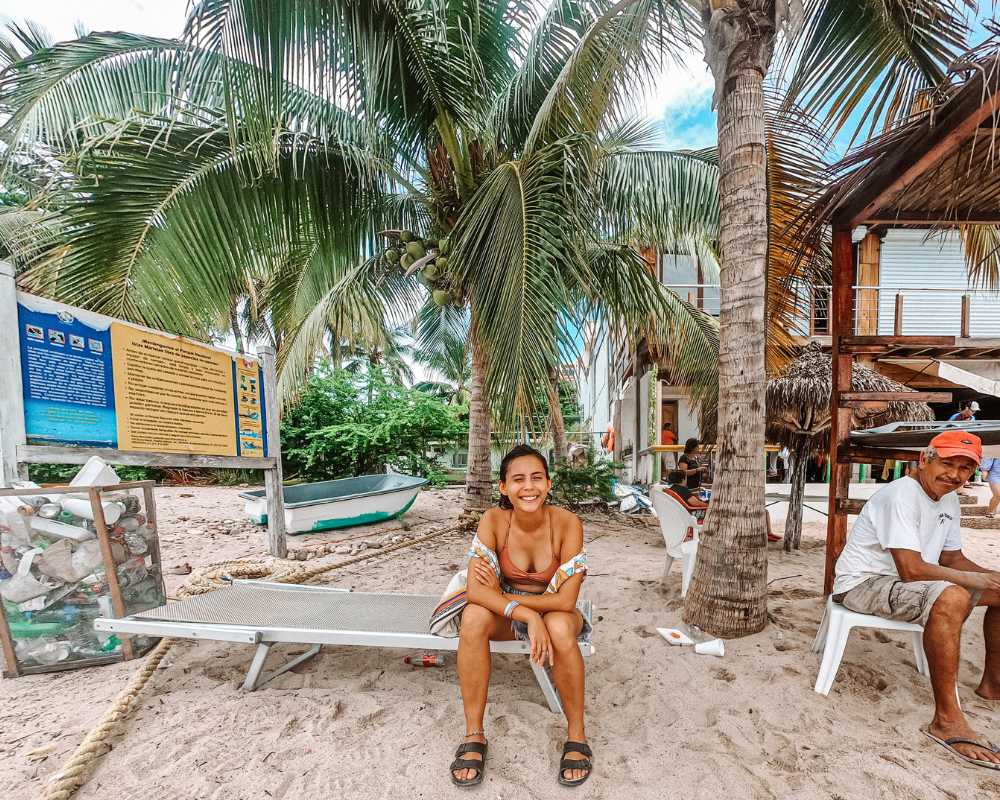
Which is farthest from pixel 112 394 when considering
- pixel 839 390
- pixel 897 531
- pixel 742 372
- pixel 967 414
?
pixel 967 414

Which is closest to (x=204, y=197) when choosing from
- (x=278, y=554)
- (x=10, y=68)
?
(x=10, y=68)

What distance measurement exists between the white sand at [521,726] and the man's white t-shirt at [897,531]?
1.91ft

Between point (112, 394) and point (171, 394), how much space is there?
18.5 inches

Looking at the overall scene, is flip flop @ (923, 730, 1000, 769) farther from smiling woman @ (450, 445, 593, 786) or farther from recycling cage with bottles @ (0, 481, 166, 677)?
recycling cage with bottles @ (0, 481, 166, 677)

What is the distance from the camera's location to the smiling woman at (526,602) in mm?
1981

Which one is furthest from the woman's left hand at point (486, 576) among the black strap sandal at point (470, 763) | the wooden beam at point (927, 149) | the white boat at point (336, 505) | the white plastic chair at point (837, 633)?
the white boat at point (336, 505)

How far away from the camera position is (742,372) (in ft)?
9.84

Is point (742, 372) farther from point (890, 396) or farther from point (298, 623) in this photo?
point (298, 623)

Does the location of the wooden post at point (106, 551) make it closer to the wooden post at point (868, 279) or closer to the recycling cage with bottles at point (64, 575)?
the recycling cage with bottles at point (64, 575)

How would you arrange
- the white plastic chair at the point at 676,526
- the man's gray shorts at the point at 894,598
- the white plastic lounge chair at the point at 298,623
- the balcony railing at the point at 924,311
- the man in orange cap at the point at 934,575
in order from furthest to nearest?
the balcony railing at the point at 924,311, the white plastic chair at the point at 676,526, the white plastic lounge chair at the point at 298,623, the man's gray shorts at the point at 894,598, the man in orange cap at the point at 934,575

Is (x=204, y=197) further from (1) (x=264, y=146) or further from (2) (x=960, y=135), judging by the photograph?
(2) (x=960, y=135)

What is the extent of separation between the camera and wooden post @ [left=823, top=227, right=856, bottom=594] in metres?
3.63

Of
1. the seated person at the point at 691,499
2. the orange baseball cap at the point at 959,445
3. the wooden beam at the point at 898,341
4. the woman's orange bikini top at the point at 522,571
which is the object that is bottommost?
the seated person at the point at 691,499

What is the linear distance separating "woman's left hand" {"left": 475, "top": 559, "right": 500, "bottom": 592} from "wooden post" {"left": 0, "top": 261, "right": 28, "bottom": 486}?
8.41 feet
